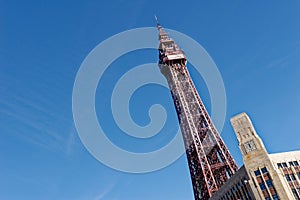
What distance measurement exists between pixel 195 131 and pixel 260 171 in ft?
134

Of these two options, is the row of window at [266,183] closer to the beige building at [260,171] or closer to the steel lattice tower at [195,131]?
the beige building at [260,171]

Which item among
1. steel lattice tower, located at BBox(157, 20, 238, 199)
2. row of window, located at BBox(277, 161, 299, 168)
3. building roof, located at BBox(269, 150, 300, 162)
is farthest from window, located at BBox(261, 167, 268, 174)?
steel lattice tower, located at BBox(157, 20, 238, 199)

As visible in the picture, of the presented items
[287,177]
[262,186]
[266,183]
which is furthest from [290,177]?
[262,186]

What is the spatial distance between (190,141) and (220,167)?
1278 centimetres

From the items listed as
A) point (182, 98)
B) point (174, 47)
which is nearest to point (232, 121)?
point (182, 98)

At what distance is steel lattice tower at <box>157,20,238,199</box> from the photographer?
83.0 metres

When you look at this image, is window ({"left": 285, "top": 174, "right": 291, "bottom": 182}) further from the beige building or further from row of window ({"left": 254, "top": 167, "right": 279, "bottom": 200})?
row of window ({"left": 254, "top": 167, "right": 279, "bottom": 200})

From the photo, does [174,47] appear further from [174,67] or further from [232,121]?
[232,121]

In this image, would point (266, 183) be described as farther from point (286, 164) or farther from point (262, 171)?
point (286, 164)

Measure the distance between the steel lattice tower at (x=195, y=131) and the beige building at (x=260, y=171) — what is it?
887 inches

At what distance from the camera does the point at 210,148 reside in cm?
8838

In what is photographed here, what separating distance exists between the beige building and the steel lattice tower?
22.5m

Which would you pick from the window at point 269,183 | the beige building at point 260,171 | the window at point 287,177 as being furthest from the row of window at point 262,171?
the window at point 287,177

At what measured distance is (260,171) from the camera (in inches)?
2029
